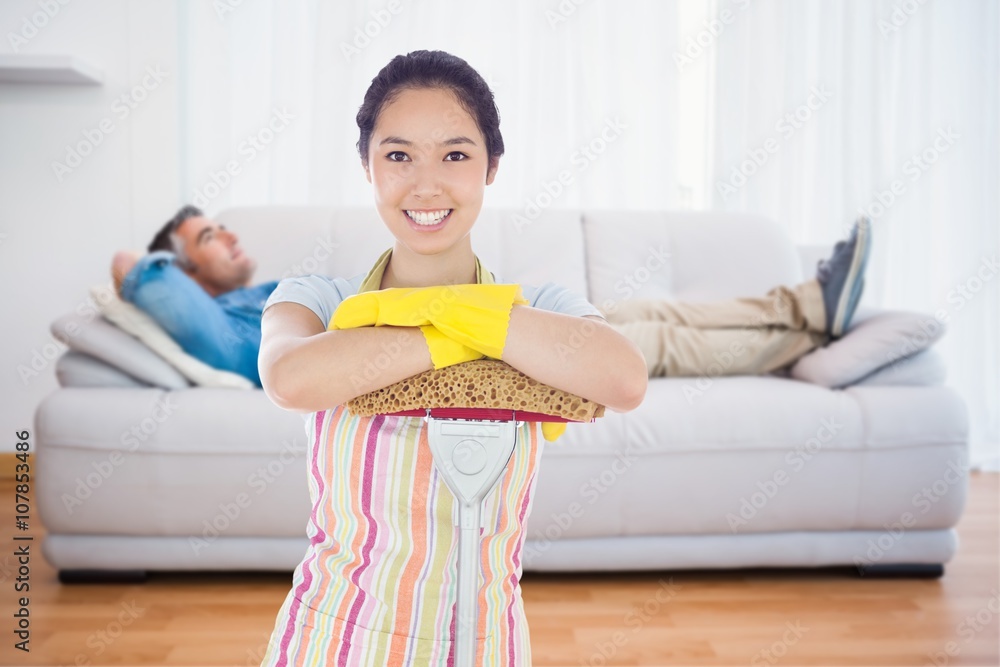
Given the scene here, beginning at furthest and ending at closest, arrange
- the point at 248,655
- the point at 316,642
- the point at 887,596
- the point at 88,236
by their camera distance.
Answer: the point at 88,236 → the point at 887,596 → the point at 248,655 → the point at 316,642

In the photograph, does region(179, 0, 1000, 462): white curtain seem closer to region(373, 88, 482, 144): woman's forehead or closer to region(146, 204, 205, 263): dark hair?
region(146, 204, 205, 263): dark hair

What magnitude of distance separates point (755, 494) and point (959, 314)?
1.96 m

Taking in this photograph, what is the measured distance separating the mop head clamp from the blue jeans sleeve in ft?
5.28

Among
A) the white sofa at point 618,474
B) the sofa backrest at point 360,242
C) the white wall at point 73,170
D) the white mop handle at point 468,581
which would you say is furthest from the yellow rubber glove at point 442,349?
the white wall at point 73,170

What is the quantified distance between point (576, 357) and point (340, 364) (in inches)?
7.2

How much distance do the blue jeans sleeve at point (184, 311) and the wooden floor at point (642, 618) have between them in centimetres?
58

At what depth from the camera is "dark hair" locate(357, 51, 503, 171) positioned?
830mm

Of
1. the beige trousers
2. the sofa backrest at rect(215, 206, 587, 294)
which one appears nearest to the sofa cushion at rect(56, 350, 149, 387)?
the sofa backrest at rect(215, 206, 587, 294)

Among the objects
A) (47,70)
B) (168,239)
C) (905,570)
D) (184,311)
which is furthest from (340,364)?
(47,70)

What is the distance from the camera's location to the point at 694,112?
3.39 meters

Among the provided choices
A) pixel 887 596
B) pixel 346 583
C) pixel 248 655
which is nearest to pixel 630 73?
pixel 887 596

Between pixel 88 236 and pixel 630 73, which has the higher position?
pixel 630 73

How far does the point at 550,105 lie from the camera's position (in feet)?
10.7

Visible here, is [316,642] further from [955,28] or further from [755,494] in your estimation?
[955,28]
